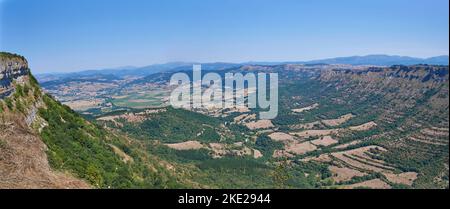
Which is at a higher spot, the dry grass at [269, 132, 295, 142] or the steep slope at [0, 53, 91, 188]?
the steep slope at [0, 53, 91, 188]

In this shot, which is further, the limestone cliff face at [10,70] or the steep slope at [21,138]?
the limestone cliff face at [10,70]

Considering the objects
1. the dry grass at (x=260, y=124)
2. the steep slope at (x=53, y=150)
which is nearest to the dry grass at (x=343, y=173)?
the steep slope at (x=53, y=150)

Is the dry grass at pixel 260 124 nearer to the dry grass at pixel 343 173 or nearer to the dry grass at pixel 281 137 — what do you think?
the dry grass at pixel 281 137

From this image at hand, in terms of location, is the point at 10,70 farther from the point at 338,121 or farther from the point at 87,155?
the point at 338,121

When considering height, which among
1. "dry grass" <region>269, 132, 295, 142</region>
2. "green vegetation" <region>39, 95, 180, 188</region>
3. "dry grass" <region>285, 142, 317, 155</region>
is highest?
"green vegetation" <region>39, 95, 180, 188</region>

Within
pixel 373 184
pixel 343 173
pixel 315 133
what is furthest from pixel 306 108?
pixel 373 184

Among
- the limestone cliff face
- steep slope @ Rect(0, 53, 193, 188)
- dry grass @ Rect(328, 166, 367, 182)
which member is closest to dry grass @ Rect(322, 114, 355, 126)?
dry grass @ Rect(328, 166, 367, 182)

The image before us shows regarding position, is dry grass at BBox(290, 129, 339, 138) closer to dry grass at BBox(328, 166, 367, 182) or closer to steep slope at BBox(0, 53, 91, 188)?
dry grass at BBox(328, 166, 367, 182)
